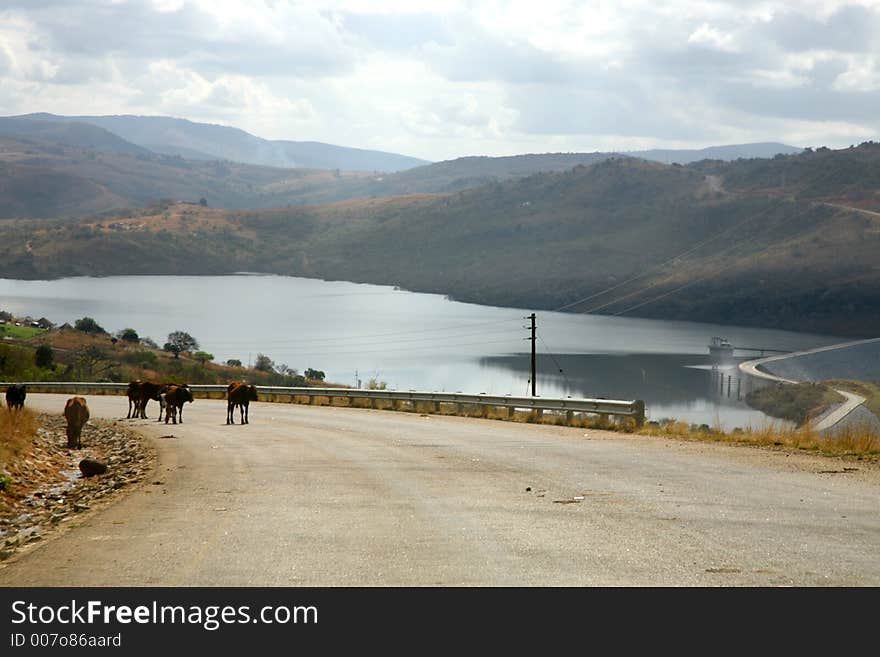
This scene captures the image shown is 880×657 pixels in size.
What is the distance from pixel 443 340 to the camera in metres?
125

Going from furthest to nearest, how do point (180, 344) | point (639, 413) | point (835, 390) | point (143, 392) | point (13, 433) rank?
point (180, 344) → point (835, 390) → point (143, 392) → point (639, 413) → point (13, 433)

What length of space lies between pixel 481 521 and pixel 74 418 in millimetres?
13499

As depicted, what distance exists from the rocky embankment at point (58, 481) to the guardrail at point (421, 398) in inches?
364

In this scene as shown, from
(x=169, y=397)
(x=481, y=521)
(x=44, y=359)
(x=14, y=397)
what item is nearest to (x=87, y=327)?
(x=44, y=359)

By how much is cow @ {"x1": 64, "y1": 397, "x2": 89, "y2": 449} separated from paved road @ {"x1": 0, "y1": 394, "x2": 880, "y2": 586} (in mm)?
4583

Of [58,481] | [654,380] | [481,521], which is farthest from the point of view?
[654,380]

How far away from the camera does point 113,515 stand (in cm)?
1087

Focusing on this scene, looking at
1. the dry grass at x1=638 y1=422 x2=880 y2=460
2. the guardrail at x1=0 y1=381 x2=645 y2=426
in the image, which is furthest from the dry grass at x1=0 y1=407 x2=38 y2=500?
the dry grass at x1=638 y1=422 x2=880 y2=460

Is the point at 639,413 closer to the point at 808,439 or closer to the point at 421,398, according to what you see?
the point at 808,439

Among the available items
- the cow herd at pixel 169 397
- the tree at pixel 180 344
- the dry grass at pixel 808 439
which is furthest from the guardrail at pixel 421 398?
the tree at pixel 180 344

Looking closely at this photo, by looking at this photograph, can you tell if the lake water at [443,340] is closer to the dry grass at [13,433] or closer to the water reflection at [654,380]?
the water reflection at [654,380]

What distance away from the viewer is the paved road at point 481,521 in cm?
743

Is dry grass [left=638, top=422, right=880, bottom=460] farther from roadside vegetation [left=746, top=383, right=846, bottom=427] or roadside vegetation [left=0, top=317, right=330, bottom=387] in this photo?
roadside vegetation [left=746, top=383, right=846, bottom=427]
